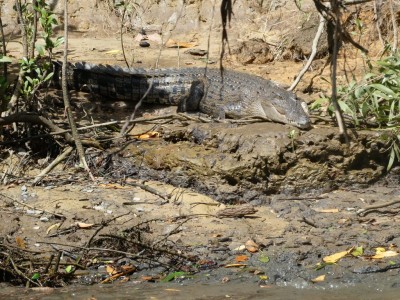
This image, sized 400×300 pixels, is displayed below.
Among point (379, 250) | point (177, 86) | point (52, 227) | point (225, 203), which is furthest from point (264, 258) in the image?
point (177, 86)

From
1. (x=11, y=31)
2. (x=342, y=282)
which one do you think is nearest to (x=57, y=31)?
(x=11, y=31)

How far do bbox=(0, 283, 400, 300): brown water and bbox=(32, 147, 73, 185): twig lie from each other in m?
1.53

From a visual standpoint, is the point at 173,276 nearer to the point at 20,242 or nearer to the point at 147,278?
the point at 147,278

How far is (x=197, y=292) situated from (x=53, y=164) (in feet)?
6.96

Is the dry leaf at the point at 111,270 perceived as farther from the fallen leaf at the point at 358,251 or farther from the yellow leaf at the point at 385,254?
the yellow leaf at the point at 385,254

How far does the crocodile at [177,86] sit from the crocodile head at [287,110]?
411 millimetres

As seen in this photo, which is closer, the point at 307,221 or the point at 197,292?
the point at 197,292

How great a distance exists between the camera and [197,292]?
4.82 metres

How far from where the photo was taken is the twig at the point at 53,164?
6.21 m

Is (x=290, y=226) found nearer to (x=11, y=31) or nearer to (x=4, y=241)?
(x=4, y=241)

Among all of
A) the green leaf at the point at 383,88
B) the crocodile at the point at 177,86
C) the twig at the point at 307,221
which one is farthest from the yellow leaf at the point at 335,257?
the crocodile at the point at 177,86

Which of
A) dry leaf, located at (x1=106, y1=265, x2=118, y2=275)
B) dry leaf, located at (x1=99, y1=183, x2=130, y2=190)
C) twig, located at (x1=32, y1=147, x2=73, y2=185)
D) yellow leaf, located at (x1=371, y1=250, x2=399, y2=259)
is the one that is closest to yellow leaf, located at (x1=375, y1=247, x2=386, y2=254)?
yellow leaf, located at (x1=371, y1=250, x2=399, y2=259)

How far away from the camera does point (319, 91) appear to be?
830 cm

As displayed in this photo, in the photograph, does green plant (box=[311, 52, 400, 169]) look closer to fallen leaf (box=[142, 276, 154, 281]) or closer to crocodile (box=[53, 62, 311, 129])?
crocodile (box=[53, 62, 311, 129])
